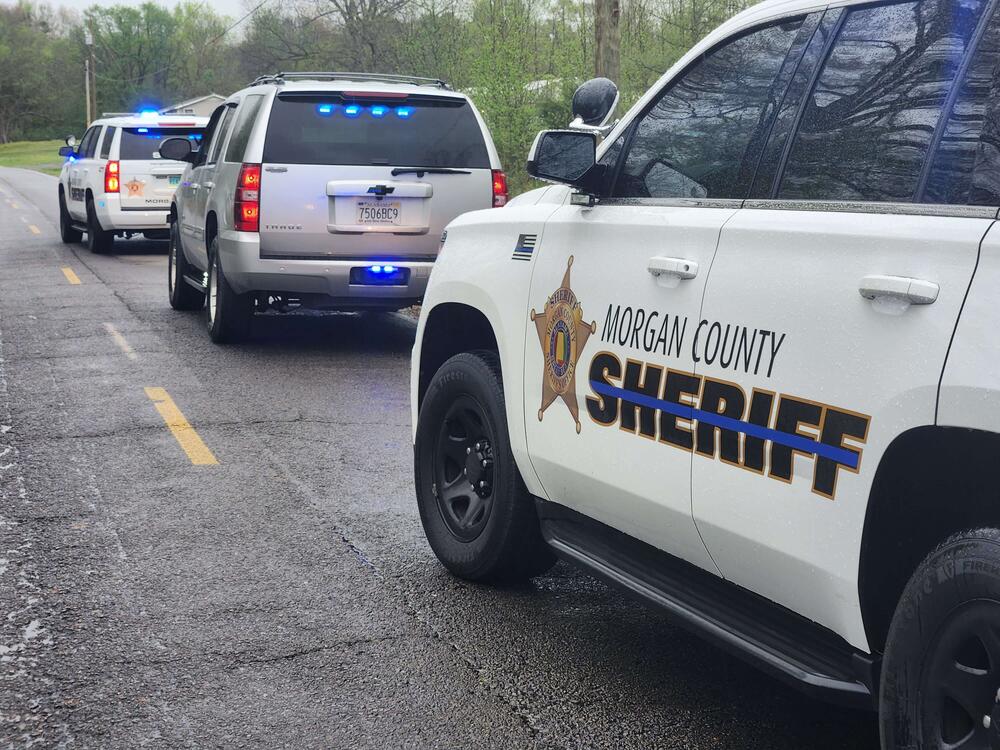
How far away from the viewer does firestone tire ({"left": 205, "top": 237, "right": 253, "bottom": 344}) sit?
423 inches

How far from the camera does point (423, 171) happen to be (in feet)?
33.5

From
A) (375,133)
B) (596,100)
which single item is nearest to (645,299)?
(596,100)

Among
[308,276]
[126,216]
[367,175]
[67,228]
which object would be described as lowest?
[67,228]

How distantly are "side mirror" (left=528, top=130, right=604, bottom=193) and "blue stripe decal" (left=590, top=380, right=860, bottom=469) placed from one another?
25.7 inches

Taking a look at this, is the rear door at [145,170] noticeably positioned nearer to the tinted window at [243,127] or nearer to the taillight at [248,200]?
the tinted window at [243,127]

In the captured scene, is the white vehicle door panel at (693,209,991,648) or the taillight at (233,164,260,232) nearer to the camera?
the white vehicle door panel at (693,209,991,648)

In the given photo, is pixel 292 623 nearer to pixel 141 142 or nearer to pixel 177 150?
pixel 177 150

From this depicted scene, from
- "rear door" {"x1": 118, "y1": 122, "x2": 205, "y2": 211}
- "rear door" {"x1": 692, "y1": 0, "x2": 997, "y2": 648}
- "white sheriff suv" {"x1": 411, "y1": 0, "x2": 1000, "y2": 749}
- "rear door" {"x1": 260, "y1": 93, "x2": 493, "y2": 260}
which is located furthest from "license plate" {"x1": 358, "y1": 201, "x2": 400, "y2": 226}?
"rear door" {"x1": 118, "y1": 122, "x2": 205, "y2": 211}

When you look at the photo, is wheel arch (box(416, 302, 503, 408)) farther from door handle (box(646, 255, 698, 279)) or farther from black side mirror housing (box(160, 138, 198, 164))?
black side mirror housing (box(160, 138, 198, 164))

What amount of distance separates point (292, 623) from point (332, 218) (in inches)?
228

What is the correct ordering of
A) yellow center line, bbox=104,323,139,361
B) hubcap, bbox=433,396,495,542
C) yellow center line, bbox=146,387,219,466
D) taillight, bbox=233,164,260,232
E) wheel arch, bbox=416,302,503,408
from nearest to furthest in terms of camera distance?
hubcap, bbox=433,396,495,542 → wheel arch, bbox=416,302,503,408 → yellow center line, bbox=146,387,219,466 → taillight, bbox=233,164,260,232 → yellow center line, bbox=104,323,139,361

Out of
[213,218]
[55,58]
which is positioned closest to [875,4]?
[213,218]

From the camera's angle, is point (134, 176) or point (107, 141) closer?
point (134, 176)

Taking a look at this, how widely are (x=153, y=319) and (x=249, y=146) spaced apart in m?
3.21
